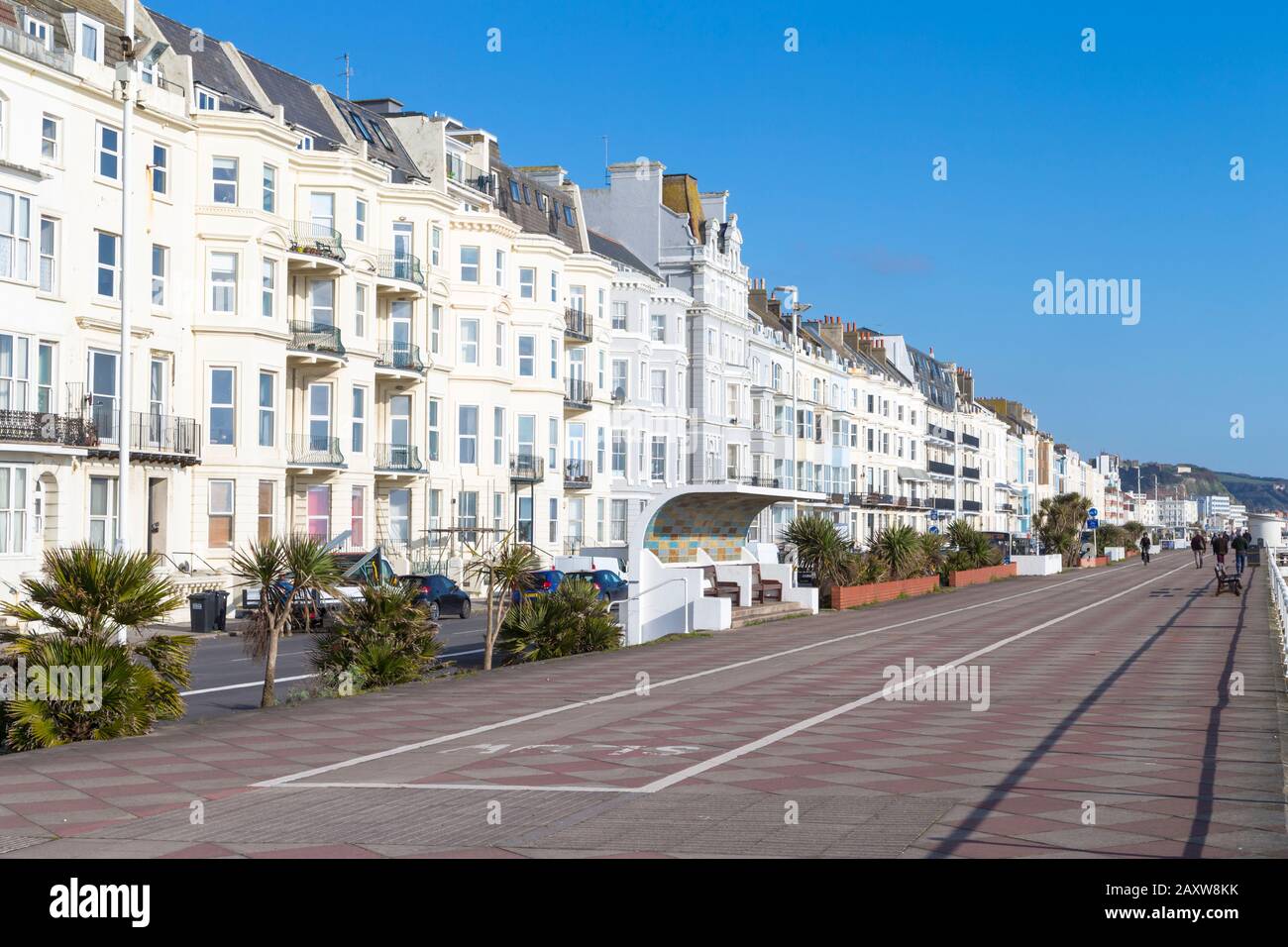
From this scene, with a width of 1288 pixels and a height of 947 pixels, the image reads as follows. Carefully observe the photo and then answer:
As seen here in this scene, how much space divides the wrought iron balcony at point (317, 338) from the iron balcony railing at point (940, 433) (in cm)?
7245

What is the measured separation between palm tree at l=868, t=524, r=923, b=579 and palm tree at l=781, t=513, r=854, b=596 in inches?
209

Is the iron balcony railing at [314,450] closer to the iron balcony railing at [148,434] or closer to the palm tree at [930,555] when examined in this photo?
the iron balcony railing at [148,434]

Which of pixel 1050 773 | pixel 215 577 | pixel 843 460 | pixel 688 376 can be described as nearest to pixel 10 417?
pixel 215 577

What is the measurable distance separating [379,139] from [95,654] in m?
39.3

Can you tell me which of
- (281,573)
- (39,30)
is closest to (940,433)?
(39,30)

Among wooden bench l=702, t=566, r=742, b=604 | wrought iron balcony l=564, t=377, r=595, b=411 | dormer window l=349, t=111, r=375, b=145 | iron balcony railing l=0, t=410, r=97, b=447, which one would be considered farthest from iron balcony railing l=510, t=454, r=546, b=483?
iron balcony railing l=0, t=410, r=97, b=447

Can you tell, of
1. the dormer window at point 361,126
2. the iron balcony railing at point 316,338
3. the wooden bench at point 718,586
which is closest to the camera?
the wooden bench at point 718,586

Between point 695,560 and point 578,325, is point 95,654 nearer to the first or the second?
point 695,560

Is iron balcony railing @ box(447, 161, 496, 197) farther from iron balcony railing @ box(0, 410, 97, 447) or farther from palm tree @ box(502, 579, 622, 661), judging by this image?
palm tree @ box(502, 579, 622, 661)

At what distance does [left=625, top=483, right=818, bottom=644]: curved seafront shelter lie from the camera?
92.2 ft

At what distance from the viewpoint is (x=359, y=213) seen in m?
44.0

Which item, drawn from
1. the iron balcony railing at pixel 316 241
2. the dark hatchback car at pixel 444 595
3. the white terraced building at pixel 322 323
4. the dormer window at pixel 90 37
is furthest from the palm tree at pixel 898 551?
the dormer window at pixel 90 37

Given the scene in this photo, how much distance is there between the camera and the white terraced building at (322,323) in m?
32.8
